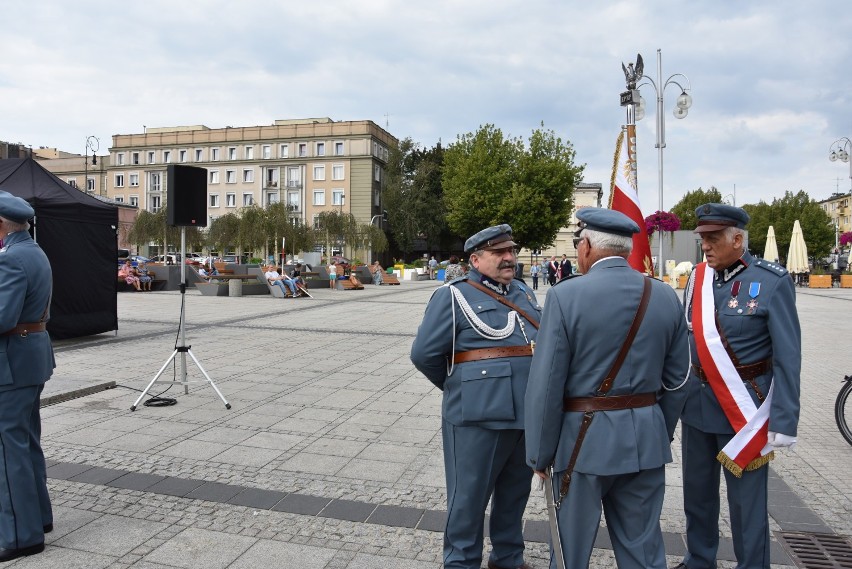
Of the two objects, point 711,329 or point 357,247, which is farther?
point 357,247

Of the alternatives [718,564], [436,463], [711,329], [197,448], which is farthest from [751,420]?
[197,448]

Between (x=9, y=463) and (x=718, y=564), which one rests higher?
(x=9, y=463)

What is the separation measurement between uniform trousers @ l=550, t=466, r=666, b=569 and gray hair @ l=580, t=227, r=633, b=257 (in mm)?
859

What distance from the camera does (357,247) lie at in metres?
48.8

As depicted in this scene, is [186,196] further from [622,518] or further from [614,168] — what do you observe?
[622,518]

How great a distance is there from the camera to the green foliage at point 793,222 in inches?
2798

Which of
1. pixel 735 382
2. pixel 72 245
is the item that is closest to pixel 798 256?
pixel 72 245

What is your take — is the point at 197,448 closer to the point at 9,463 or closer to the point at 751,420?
the point at 9,463

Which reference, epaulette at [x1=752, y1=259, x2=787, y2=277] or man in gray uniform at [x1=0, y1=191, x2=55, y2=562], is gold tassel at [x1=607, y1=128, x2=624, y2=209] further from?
man in gray uniform at [x1=0, y1=191, x2=55, y2=562]

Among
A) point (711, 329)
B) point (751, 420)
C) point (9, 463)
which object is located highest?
point (711, 329)

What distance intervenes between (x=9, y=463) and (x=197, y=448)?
211 centimetres

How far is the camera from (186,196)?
7590 mm

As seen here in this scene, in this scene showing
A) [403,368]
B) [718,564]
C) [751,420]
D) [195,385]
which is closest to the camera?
[751,420]

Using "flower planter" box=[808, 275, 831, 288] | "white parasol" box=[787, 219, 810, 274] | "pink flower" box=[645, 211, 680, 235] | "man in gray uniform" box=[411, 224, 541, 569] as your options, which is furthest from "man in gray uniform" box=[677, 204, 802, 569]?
"flower planter" box=[808, 275, 831, 288]
